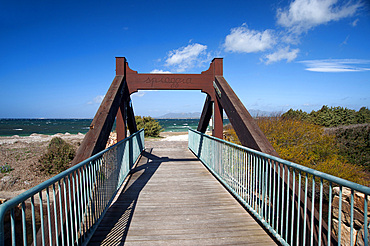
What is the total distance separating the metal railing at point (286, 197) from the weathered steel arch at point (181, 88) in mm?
487

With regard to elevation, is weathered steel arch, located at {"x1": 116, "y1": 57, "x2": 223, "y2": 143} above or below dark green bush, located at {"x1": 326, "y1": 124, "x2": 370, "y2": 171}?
above

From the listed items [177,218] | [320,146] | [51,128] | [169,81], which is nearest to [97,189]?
[177,218]

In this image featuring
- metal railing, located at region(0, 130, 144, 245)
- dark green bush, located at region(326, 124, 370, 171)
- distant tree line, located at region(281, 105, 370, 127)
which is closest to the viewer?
metal railing, located at region(0, 130, 144, 245)

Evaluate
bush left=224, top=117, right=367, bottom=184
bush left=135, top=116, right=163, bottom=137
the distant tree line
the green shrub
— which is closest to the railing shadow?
bush left=224, top=117, right=367, bottom=184

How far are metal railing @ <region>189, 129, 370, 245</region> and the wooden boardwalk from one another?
0.90 ft

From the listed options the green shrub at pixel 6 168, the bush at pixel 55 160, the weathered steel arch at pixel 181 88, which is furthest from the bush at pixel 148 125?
the weathered steel arch at pixel 181 88

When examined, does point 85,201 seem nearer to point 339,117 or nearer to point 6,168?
point 6,168

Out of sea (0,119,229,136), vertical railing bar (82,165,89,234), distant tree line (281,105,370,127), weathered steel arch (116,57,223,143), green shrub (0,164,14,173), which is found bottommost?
green shrub (0,164,14,173)

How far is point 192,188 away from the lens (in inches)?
199

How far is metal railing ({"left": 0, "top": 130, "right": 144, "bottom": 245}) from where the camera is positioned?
1600 mm

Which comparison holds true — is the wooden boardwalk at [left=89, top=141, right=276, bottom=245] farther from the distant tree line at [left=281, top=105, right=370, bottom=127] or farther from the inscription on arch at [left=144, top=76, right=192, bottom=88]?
the distant tree line at [left=281, top=105, right=370, bottom=127]

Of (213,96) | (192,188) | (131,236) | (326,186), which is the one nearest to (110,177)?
(131,236)

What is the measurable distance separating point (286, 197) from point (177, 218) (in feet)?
5.43

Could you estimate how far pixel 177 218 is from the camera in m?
3.48
